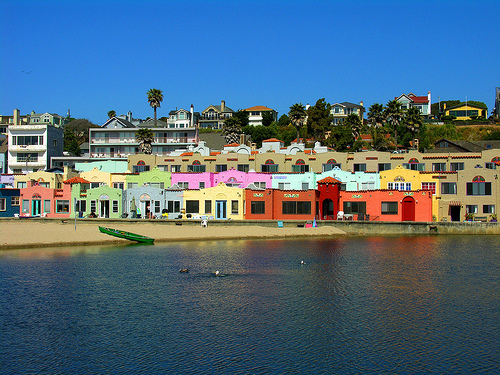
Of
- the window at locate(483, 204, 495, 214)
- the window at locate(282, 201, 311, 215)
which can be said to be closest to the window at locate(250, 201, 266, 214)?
the window at locate(282, 201, 311, 215)

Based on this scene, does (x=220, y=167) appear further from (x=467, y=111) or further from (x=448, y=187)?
(x=467, y=111)

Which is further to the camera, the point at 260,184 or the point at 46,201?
the point at 260,184

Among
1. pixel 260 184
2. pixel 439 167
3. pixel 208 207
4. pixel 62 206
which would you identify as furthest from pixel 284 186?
pixel 62 206

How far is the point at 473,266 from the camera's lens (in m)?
46.8

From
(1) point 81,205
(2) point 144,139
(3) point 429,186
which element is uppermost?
(2) point 144,139

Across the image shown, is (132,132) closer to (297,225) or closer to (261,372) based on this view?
(297,225)

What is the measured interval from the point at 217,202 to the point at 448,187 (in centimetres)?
3323

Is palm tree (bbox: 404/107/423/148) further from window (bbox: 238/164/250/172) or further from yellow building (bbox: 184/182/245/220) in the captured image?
yellow building (bbox: 184/182/245/220)

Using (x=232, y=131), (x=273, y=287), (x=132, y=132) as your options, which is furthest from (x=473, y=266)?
(x=132, y=132)

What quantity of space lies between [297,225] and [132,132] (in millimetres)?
56329

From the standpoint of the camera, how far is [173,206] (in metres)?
78.2

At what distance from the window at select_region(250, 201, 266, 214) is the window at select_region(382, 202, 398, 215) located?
16.9 m

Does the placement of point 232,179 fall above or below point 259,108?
A: below

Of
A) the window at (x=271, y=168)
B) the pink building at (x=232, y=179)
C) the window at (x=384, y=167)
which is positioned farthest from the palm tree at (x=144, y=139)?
the window at (x=384, y=167)
